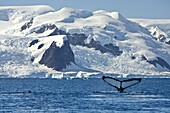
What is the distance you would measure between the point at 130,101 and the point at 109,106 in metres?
10.3

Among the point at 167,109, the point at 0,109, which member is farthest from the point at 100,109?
the point at 0,109

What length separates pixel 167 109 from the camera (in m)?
82.6

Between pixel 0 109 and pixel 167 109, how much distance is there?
90.9ft

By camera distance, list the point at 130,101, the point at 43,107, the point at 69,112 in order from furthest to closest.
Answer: the point at 130,101
the point at 43,107
the point at 69,112

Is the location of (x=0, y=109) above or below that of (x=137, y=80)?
below

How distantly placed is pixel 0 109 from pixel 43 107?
7771 mm

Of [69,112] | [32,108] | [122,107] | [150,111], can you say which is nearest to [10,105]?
[32,108]

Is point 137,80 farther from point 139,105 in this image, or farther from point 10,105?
point 10,105

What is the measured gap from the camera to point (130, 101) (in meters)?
96.1

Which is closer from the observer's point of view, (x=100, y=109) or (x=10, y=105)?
(x=100, y=109)

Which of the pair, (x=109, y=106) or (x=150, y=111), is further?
(x=109, y=106)

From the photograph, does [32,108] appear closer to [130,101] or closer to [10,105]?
[10,105]

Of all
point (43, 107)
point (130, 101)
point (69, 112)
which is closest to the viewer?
point (69, 112)

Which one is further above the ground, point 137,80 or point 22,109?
point 137,80
